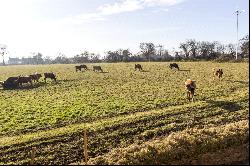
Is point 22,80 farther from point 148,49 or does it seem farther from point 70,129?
point 148,49

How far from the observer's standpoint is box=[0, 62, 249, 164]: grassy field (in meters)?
16.9

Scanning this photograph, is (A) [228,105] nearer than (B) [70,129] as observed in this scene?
No

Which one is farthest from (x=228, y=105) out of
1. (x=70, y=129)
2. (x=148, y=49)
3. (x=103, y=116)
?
(x=148, y=49)

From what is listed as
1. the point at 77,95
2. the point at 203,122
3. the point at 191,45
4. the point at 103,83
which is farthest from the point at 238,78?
the point at 191,45

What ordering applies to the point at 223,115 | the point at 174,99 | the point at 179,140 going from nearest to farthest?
the point at 179,140, the point at 223,115, the point at 174,99

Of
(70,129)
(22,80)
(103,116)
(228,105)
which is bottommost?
(70,129)

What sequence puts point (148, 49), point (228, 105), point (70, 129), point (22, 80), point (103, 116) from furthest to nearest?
point (148, 49)
point (22, 80)
point (228, 105)
point (103, 116)
point (70, 129)

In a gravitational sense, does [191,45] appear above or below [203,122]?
above

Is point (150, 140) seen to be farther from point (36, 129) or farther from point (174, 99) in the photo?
point (174, 99)

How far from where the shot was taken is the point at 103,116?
76.4ft

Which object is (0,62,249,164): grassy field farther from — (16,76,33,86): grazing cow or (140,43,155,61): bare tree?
(140,43,155,61): bare tree

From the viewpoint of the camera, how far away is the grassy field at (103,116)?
16906 mm

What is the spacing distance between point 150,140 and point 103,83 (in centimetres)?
2515

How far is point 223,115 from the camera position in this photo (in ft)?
71.4
